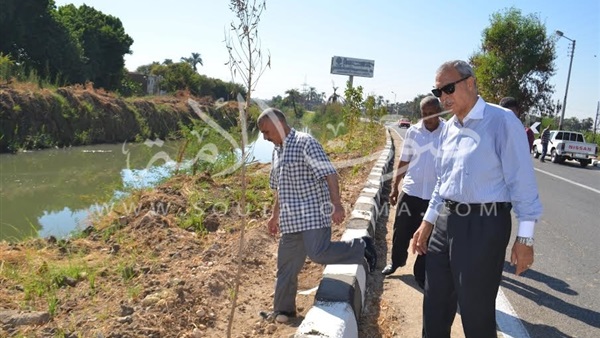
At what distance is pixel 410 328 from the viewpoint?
12.7ft

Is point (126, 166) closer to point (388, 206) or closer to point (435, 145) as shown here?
point (388, 206)

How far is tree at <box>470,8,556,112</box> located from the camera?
3312 centimetres

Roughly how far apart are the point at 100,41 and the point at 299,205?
4072 cm

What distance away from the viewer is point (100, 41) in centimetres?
3997

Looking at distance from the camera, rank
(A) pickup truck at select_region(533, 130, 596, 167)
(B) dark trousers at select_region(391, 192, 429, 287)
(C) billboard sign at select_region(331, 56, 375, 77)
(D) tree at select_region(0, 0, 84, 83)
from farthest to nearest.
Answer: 1. (C) billboard sign at select_region(331, 56, 375, 77)
2. (D) tree at select_region(0, 0, 84, 83)
3. (A) pickup truck at select_region(533, 130, 596, 167)
4. (B) dark trousers at select_region(391, 192, 429, 287)

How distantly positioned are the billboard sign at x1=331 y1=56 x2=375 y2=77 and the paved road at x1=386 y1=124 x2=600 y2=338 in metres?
45.3

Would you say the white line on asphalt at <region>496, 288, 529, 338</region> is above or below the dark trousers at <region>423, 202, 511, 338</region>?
below

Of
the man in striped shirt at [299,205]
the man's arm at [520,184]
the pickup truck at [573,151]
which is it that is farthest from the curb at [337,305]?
the pickup truck at [573,151]

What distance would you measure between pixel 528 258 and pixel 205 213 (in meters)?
5.55

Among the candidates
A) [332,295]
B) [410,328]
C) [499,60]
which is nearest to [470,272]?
[332,295]

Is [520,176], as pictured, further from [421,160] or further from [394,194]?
[394,194]

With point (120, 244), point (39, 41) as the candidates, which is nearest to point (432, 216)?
point (120, 244)

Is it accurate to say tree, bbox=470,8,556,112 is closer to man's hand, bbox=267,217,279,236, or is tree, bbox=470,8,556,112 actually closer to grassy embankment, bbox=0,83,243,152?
grassy embankment, bbox=0,83,243,152

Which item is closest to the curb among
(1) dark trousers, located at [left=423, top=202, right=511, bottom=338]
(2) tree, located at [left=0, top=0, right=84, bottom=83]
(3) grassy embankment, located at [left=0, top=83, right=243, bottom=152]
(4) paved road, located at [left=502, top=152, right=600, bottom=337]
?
(1) dark trousers, located at [left=423, top=202, right=511, bottom=338]
